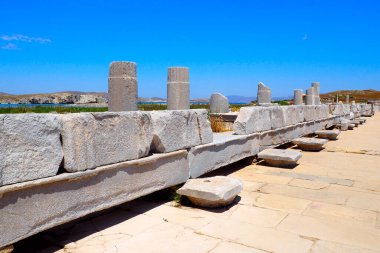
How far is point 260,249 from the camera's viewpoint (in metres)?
2.98

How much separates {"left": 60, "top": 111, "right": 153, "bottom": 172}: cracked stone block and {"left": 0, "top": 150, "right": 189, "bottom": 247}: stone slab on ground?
9 centimetres

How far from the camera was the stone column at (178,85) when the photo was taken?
935 centimetres

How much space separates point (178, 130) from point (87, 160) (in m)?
1.49

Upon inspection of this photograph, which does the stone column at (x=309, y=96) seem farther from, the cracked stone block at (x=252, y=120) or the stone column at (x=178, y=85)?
the cracked stone block at (x=252, y=120)

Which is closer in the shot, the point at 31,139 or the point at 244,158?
the point at 31,139

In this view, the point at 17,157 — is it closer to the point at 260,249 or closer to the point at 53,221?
the point at 53,221

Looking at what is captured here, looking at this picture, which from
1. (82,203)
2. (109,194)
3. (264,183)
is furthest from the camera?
(264,183)

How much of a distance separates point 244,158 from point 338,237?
3645mm

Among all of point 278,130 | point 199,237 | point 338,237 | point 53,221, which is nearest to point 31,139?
point 53,221

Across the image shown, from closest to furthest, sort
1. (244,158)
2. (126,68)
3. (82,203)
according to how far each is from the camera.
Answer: (82,203) → (126,68) → (244,158)

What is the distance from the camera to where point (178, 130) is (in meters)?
4.45

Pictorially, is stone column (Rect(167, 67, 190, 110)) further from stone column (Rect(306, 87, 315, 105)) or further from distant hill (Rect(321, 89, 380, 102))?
distant hill (Rect(321, 89, 380, 102))

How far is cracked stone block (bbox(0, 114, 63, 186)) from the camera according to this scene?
264 centimetres

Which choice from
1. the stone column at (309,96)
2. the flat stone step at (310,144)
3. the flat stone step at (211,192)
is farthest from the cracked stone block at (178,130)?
the stone column at (309,96)
